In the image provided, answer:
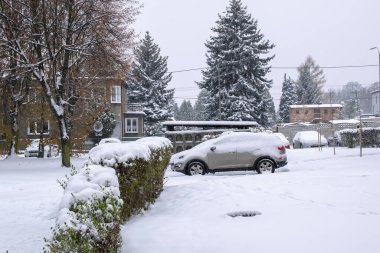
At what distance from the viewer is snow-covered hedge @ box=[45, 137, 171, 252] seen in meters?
3.84

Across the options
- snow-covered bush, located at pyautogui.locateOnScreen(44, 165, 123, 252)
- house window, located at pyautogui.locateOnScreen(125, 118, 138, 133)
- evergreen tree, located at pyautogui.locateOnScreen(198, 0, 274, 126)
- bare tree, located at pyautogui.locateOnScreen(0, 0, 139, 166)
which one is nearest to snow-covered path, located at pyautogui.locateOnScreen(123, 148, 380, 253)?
snow-covered bush, located at pyautogui.locateOnScreen(44, 165, 123, 252)

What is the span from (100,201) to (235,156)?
36.6 feet

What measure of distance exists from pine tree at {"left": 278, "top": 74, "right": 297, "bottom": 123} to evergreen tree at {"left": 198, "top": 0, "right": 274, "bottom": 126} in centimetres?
3455

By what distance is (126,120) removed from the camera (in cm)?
5406

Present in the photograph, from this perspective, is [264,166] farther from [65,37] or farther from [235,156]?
[65,37]

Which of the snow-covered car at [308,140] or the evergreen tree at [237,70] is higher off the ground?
the evergreen tree at [237,70]

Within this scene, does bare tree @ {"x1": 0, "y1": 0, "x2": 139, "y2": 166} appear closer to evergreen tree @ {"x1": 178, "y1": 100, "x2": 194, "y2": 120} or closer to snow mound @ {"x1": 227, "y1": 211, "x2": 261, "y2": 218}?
snow mound @ {"x1": 227, "y1": 211, "x2": 261, "y2": 218}

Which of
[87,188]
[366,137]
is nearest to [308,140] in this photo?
[366,137]

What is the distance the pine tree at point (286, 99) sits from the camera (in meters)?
79.0

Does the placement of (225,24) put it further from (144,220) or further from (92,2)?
(144,220)

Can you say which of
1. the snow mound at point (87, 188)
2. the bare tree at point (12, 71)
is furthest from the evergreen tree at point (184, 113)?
the snow mound at point (87, 188)

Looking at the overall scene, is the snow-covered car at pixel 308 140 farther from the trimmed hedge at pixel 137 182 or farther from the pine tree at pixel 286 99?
the pine tree at pixel 286 99

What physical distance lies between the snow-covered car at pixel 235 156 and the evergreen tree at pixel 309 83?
6602 cm

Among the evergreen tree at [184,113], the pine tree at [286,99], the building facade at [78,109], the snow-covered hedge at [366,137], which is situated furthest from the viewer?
the evergreen tree at [184,113]
